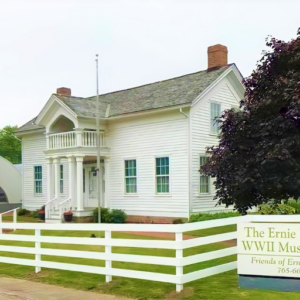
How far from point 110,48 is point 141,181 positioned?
6.46 metres

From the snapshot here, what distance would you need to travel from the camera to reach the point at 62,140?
2281 centimetres

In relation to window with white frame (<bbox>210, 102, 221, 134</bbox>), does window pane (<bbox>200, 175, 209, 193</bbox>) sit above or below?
below

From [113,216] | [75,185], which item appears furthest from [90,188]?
[113,216]

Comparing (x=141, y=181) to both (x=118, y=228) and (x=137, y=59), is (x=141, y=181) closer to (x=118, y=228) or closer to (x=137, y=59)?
(x=137, y=59)

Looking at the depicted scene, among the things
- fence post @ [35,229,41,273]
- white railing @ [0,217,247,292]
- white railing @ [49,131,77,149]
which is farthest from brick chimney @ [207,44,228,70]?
white railing @ [0,217,247,292]

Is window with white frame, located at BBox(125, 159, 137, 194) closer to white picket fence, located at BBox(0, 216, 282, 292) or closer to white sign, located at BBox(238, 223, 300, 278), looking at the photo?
white picket fence, located at BBox(0, 216, 282, 292)

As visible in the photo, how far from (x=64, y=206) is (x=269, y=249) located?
16.2 meters

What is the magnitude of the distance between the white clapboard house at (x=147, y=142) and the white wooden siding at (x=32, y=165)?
229cm

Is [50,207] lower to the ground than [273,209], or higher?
lower

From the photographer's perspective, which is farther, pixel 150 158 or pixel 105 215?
pixel 105 215

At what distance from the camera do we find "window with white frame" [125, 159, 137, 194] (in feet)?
72.1

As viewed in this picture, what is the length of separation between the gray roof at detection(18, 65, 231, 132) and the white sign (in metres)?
12.1

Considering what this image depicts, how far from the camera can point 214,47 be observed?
2252 centimetres

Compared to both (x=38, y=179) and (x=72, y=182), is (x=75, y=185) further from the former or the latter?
(x=38, y=179)
